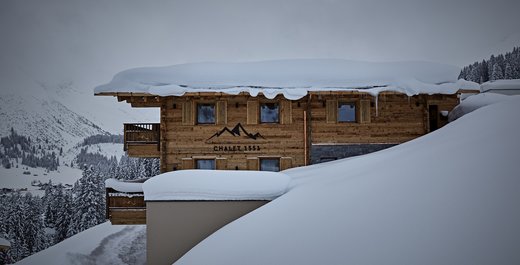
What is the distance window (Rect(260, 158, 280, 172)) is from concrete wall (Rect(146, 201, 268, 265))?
22.6ft

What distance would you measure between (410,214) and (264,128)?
10830 mm

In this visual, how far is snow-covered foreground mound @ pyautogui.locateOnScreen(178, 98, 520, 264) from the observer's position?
11.8 ft

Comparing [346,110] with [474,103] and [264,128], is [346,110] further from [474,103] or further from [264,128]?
[474,103]

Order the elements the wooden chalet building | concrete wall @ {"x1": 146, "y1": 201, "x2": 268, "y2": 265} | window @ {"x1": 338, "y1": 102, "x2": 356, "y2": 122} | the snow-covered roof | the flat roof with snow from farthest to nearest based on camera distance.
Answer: the flat roof with snow, window @ {"x1": 338, "y1": 102, "x2": 356, "y2": 122}, the wooden chalet building, the snow-covered roof, concrete wall @ {"x1": 146, "y1": 201, "x2": 268, "y2": 265}

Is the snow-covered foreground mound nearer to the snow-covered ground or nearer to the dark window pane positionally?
the snow-covered ground

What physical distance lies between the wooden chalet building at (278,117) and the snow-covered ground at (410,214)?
25.0 feet

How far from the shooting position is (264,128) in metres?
15.0

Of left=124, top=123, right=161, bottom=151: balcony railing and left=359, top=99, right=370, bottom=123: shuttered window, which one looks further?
left=359, top=99, right=370, bottom=123: shuttered window

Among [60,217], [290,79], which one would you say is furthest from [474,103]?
[60,217]

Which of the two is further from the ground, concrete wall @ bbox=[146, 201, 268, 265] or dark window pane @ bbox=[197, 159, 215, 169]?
dark window pane @ bbox=[197, 159, 215, 169]

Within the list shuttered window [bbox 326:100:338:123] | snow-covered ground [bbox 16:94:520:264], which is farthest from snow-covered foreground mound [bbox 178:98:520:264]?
shuttered window [bbox 326:100:338:123]

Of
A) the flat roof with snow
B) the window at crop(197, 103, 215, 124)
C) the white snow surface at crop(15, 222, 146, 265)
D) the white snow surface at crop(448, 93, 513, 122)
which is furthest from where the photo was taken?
the white snow surface at crop(15, 222, 146, 265)

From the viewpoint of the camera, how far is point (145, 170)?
1964 inches

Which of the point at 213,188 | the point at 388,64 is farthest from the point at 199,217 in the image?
the point at 388,64
